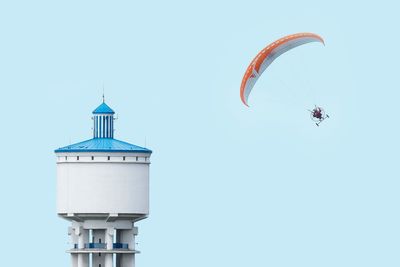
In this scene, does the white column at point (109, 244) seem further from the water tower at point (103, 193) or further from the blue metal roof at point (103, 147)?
the blue metal roof at point (103, 147)

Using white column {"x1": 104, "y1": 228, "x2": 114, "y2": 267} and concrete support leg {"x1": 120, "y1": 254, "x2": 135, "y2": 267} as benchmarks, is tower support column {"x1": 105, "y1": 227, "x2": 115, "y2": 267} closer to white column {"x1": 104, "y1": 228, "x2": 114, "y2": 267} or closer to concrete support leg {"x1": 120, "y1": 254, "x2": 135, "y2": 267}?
white column {"x1": 104, "y1": 228, "x2": 114, "y2": 267}

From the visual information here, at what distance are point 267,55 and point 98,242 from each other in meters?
13.1

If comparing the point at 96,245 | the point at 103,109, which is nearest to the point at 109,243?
the point at 96,245

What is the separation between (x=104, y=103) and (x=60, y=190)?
5043 millimetres

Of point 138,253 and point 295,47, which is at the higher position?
point 295,47

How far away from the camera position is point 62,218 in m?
135

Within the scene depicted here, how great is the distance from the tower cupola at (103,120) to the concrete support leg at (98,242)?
15.9 feet

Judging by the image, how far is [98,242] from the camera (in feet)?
445

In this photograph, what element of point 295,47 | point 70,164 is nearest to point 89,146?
point 70,164

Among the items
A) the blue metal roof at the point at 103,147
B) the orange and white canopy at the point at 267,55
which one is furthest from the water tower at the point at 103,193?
the orange and white canopy at the point at 267,55

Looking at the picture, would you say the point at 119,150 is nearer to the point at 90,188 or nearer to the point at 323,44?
the point at 90,188

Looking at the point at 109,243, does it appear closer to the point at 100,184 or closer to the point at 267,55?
the point at 100,184

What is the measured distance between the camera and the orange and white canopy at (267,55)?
131m

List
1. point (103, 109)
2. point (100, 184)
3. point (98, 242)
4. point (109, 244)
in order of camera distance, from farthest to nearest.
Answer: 1. point (98, 242)
2. point (103, 109)
3. point (109, 244)
4. point (100, 184)
